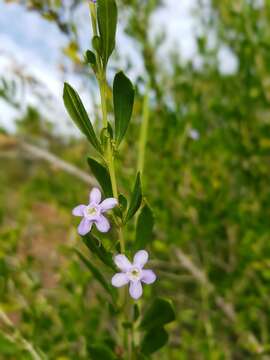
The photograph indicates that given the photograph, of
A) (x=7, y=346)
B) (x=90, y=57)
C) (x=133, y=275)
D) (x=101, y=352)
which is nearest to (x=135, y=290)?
(x=133, y=275)

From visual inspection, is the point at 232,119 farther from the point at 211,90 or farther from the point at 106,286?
the point at 106,286

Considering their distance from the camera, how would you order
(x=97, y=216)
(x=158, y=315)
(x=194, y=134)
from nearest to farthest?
(x=97, y=216), (x=158, y=315), (x=194, y=134)

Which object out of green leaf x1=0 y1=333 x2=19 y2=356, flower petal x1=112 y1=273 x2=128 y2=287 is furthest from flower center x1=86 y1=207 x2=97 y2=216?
green leaf x1=0 y1=333 x2=19 y2=356

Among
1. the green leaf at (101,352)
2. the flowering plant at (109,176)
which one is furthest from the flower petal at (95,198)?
the green leaf at (101,352)

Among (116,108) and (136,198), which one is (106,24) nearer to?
(116,108)

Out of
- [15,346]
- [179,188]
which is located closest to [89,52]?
[15,346]

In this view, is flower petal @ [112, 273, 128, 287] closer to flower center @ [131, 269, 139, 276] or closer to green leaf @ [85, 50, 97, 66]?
flower center @ [131, 269, 139, 276]
